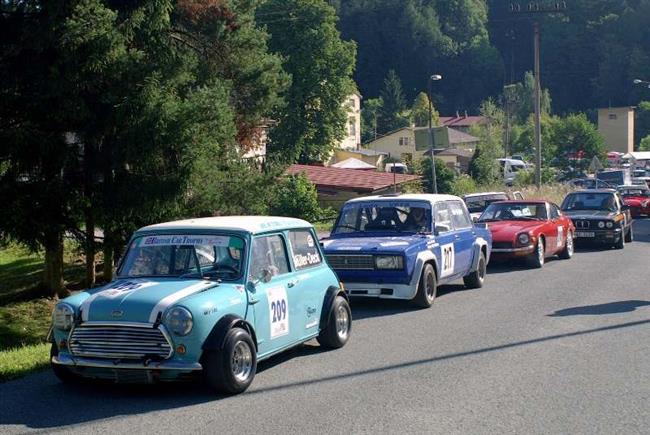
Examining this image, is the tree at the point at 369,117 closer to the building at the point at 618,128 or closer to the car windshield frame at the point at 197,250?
the building at the point at 618,128

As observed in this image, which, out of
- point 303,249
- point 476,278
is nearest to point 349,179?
point 476,278

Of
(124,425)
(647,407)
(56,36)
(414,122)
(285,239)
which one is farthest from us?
(414,122)

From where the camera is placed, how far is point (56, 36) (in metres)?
17.7

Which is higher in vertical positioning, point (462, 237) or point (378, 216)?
point (378, 216)

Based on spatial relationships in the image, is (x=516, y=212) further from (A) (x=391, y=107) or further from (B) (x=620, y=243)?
(A) (x=391, y=107)

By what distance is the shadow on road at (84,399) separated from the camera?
7512 mm

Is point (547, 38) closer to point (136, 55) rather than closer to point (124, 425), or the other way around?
point (136, 55)

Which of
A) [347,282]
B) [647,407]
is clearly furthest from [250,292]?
[347,282]

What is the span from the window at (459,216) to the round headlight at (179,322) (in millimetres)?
8296

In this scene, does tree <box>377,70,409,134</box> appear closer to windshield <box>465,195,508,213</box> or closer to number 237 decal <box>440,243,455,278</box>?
windshield <box>465,195,508,213</box>

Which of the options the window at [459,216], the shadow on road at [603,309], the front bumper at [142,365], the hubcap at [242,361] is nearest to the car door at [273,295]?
the hubcap at [242,361]

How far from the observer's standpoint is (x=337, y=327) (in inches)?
411

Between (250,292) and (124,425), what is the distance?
2034 mm

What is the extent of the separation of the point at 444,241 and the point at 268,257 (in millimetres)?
5855
